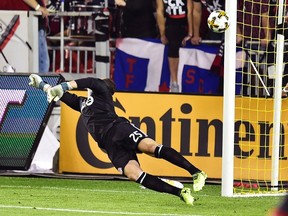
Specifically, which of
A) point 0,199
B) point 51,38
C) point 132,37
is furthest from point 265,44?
point 0,199

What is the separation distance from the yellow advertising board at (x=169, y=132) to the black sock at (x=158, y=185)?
335 cm

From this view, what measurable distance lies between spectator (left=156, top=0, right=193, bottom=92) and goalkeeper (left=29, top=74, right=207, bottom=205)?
4917 mm

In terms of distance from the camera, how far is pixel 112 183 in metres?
13.9

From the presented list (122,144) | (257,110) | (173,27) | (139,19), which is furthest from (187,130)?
(139,19)

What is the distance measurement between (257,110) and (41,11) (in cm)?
441

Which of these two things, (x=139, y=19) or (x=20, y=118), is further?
(x=139, y=19)

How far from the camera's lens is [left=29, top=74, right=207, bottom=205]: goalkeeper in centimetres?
1078

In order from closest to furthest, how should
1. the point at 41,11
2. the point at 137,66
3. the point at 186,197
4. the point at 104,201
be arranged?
the point at 186,197, the point at 104,201, the point at 41,11, the point at 137,66

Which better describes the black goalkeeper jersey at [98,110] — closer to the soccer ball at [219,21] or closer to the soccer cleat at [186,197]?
the soccer cleat at [186,197]

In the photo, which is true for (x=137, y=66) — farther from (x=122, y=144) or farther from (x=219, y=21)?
(x=122, y=144)

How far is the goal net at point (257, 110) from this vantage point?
1223 centimetres

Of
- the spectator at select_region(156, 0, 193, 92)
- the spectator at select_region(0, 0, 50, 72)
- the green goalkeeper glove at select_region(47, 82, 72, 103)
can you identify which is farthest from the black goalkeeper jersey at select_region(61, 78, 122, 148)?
the spectator at select_region(0, 0, 50, 72)

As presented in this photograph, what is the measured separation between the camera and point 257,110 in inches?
553

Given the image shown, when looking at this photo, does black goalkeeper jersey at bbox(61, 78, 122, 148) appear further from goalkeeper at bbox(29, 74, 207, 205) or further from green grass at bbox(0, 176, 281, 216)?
green grass at bbox(0, 176, 281, 216)
